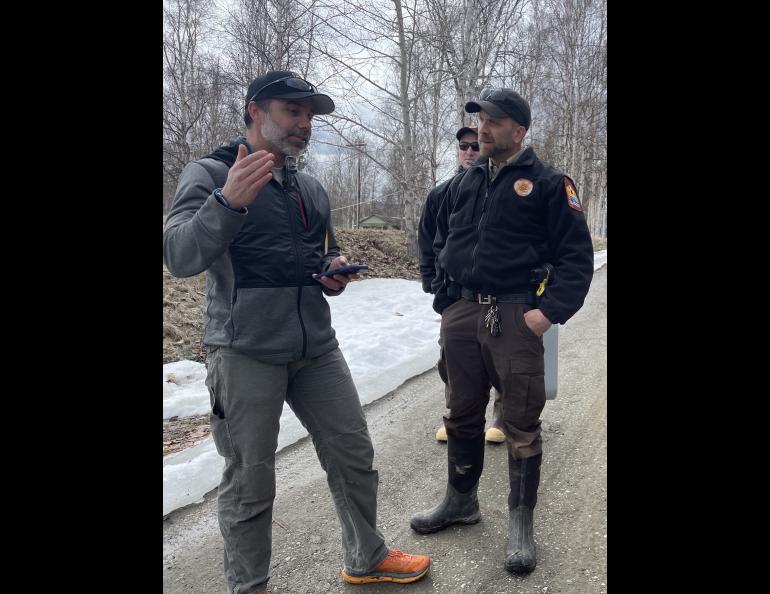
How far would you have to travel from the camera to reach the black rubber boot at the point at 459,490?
2787 mm

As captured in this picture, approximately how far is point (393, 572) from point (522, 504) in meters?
0.70

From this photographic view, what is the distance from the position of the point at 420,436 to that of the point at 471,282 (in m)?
1.79

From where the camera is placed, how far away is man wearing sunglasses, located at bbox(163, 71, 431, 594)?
2025 mm

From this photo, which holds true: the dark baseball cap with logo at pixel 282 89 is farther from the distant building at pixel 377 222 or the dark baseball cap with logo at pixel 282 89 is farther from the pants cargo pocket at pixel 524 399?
the distant building at pixel 377 222

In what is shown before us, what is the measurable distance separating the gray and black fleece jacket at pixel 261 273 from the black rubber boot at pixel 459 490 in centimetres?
104

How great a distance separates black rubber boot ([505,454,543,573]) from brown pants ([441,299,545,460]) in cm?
→ 6

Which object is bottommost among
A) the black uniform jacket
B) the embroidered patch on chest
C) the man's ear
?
the black uniform jacket

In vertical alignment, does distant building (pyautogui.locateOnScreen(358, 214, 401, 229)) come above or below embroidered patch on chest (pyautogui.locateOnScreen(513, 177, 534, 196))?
above

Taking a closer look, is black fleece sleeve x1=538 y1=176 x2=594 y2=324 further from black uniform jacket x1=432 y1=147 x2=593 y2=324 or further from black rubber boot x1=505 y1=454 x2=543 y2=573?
black rubber boot x1=505 y1=454 x2=543 y2=573

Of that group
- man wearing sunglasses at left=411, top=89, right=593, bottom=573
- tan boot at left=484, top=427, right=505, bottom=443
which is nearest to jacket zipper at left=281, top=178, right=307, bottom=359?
man wearing sunglasses at left=411, top=89, right=593, bottom=573

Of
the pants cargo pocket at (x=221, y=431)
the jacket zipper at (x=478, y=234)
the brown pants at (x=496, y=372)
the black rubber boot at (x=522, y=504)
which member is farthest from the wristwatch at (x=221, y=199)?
the black rubber boot at (x=522, y=504)
